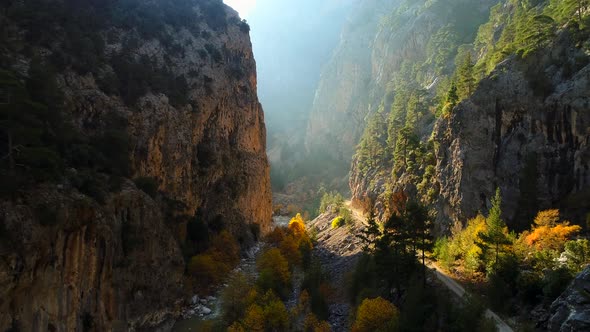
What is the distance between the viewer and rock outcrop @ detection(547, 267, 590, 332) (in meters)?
21.5

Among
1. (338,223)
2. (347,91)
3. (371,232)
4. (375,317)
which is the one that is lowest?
(338,223)

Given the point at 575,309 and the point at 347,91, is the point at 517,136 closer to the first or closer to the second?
the point at 575,309

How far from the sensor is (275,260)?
172 ft

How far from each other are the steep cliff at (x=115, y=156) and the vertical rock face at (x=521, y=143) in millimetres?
31963

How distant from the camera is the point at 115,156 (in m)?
40.3

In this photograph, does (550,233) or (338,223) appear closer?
(550,233)

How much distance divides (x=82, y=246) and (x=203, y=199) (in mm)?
30583

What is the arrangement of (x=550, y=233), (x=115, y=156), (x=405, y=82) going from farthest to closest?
(x=405, y=82), (x=115, y=156), (x=550, y=233)

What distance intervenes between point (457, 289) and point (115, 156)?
107ft

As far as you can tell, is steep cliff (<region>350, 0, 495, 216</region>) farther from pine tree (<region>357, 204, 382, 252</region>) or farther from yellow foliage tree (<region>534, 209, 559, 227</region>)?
yellow foliage tree (<region>534, 209, 559, 227</region>)

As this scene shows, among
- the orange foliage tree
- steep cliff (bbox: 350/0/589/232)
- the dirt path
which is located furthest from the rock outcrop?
steep cliff (bbox: 350/0/589/232)

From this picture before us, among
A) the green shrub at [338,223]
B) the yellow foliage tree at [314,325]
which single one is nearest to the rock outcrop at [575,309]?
the yellow foliage tree at [314,325]

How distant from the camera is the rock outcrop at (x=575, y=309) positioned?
21.5m

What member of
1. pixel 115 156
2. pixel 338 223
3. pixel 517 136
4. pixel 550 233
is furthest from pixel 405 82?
pixel 115 156
